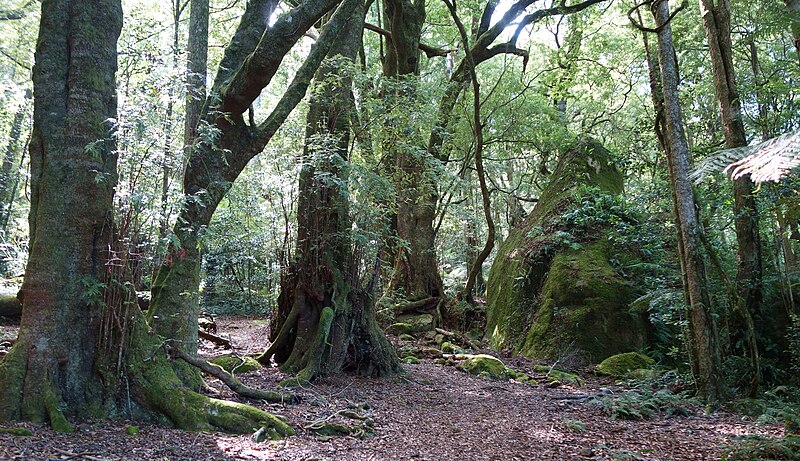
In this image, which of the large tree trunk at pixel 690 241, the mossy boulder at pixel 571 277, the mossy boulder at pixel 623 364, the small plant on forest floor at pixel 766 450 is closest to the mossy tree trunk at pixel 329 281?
the mossy boulder at pixel 623 364

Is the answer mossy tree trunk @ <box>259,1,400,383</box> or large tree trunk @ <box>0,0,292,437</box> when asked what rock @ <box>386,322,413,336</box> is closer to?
mossy tree trunk @ <box>259,1,400,383</box>

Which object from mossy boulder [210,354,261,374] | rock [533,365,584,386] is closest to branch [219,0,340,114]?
mossy boulder [210,354,261,374]

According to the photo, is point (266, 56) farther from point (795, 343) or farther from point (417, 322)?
point (417, 322)

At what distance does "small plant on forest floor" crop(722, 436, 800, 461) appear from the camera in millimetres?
4094

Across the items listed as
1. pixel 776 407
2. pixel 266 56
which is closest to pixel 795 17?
pixel 776 407

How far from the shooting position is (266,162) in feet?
23.7

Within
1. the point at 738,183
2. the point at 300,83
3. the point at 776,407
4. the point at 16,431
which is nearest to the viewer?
the point at 16,431

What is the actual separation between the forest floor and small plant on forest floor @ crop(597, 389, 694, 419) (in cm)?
12

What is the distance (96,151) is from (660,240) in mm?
8699

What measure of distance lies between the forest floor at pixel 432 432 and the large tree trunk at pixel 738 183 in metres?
2.23

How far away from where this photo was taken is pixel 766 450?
4.20m

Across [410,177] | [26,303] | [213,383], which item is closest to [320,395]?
[213,383]

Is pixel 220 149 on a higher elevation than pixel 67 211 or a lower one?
higher

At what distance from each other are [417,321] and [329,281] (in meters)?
5.40
